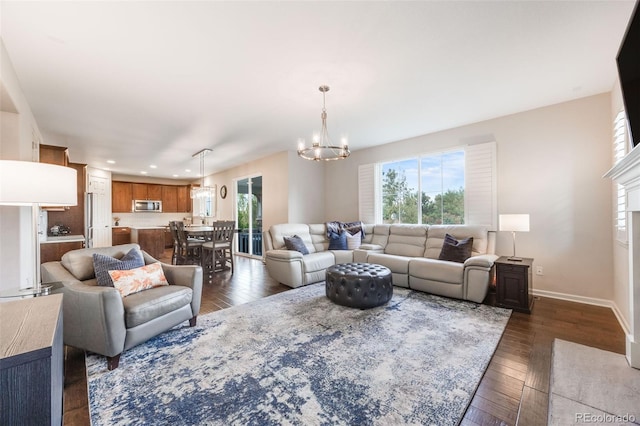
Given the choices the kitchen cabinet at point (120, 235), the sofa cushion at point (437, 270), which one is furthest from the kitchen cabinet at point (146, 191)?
the sofa cushion at point (437, 270)

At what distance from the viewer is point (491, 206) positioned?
13.5 feet

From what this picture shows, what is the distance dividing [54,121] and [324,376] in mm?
5201

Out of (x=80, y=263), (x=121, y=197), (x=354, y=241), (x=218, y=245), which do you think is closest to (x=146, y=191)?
(x=121, y=197)

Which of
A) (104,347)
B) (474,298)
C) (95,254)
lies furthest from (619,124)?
(95,254)

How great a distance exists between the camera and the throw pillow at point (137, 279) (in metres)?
2.35

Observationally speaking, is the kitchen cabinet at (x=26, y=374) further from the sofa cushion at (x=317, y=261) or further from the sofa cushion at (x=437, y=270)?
the sofa cushion at (x=437, y=270)

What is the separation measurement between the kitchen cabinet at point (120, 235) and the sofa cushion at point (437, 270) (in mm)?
8589

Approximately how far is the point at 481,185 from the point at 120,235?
9.77 metres

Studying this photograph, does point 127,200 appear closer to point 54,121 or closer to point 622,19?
point 54,121

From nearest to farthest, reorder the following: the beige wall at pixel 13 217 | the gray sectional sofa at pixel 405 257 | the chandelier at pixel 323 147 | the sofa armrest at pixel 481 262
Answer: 1. the beige wall at pixel 13 217
2. the chandelier at pixel 323 147
3. the sofa armrest at pixel 481 262
4. the gray sectional sofa at pixel 405 257

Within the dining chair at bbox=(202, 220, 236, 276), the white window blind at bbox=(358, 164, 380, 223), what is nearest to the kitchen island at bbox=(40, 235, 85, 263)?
the dining chair at bbox=(202, 220, 236, 276)

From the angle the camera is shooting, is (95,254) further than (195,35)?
Yes

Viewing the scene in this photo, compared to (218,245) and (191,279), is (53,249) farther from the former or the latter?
(191,279)

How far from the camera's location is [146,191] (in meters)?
8.92
